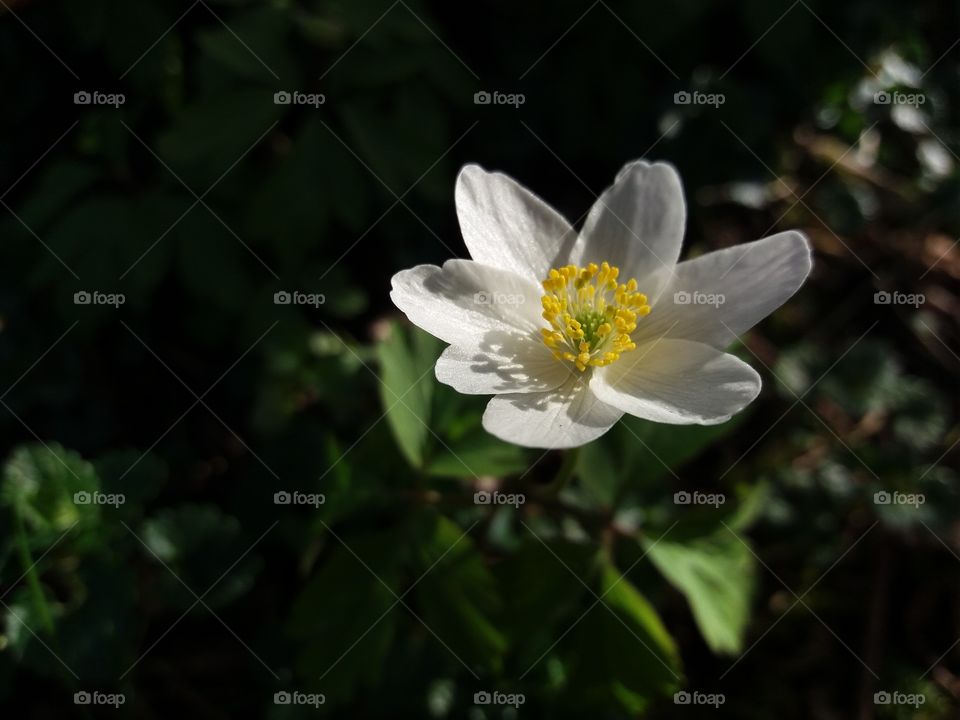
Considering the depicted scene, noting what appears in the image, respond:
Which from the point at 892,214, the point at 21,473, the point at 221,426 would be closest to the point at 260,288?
the point at 221,426

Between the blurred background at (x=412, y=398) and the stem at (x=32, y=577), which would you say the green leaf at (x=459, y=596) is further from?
the stem at (x=32, y=577)

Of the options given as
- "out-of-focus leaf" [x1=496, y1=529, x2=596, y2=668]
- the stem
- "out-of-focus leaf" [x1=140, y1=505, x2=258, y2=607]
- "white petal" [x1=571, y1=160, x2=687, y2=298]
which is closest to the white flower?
"white petal" [x1=571, y1=160, x2=687, y2=298]

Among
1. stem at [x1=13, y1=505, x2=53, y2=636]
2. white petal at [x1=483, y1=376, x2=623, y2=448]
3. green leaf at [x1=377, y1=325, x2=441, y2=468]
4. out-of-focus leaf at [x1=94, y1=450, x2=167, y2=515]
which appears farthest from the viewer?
out-of-focus leaf at [x1=94, y1=450, x2=167, y2=515]

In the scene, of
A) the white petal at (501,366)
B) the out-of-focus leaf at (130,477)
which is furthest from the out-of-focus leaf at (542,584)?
the out-of-focus leaf at (130,477)

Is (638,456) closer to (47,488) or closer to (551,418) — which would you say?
(551,418)

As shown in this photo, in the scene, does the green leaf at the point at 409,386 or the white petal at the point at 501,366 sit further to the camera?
the green leaf at the point at 409,386

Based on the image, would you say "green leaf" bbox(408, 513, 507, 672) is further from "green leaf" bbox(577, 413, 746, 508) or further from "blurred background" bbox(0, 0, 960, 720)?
"green leaf" bbox(577, 413, 746, 508)

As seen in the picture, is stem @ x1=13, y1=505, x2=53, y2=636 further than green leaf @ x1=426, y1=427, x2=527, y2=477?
No
